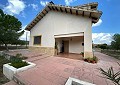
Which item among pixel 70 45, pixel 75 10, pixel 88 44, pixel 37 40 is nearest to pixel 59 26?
pixel 75 10

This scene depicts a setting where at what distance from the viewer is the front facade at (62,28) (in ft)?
27.3

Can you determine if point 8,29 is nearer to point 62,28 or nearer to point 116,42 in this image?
point 62,28

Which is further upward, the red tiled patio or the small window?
the small window

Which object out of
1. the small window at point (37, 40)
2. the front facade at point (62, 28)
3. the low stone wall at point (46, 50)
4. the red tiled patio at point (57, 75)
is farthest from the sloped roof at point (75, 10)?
the red tiled patio at point (57, 75)

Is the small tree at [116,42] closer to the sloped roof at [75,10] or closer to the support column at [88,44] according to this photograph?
the sloped roof at [75,10]

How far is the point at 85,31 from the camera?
334 inches

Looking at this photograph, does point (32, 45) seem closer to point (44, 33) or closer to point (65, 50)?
point (44, 33)

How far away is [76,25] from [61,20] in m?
2.30

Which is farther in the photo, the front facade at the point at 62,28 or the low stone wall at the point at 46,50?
the low stone wall at the point at 46,50

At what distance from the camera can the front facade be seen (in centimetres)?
833

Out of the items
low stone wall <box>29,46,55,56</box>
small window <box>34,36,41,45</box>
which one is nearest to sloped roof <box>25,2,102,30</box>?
small window <box>34,36,41,45</box>

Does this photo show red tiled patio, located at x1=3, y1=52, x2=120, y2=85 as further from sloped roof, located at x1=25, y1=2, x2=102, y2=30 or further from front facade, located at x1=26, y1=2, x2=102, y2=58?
sloped roof, located at x1=25, y1=2, x2=102, y2=30

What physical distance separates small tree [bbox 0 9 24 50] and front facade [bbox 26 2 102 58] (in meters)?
2.66

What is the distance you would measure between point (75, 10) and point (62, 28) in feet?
8.78
